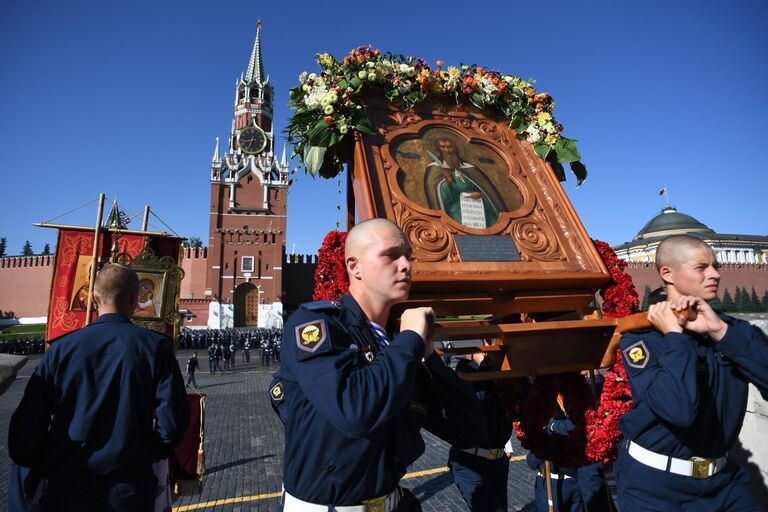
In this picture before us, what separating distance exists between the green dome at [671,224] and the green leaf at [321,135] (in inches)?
2938

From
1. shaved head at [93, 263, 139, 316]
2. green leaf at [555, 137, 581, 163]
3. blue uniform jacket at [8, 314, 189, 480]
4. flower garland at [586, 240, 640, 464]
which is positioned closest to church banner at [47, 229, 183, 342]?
shaved head at [93, 263, 139, 316]

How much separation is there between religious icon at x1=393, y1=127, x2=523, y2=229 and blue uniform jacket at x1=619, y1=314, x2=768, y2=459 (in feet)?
3.52

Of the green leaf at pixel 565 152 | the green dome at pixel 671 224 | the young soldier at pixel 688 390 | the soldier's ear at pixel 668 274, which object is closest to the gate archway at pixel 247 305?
the green leaf at pixel 565 152

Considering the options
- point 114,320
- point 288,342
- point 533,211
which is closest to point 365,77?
point 533,211

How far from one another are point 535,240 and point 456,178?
622 mm

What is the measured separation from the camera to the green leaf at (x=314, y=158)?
248 centimetres

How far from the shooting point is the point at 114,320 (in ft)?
7.97

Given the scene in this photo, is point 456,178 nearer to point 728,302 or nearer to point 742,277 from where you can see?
point 728,302

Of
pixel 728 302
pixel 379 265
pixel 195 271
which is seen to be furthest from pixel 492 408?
pixel 728 302

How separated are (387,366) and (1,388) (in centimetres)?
211

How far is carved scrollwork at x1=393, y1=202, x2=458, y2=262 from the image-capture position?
6.77ft

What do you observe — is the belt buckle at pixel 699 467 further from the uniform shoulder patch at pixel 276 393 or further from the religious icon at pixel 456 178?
the uniform shoulder patch at pixel 276 393

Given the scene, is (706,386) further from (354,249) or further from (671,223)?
(671,223)

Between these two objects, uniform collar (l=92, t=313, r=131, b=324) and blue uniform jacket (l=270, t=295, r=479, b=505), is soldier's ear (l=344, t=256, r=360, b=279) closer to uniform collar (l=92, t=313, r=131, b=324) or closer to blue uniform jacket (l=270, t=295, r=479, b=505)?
blue uniform jacket (l=270, t=295, r=479, b=505)
